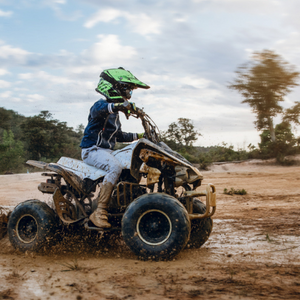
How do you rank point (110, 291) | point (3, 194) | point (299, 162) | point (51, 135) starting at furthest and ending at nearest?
point (51, 135), point (299, 162), point (3, 194), point (110, 291)

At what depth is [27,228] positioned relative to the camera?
5.55 m

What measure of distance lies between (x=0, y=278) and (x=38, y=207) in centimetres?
143

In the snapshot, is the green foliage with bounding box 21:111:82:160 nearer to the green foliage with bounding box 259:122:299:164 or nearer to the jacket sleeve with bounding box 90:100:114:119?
the green foliage with bounding box 259:122:299:164

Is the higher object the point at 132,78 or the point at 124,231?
the point at 132,78

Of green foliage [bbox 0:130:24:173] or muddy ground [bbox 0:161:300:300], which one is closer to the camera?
muddy ground [bbox 0:161:300:300]

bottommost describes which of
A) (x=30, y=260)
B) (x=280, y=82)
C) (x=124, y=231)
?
(x=30, y=260)

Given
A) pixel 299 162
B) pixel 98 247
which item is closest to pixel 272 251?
pixel 98 247

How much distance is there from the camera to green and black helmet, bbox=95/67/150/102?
5285 millimetres

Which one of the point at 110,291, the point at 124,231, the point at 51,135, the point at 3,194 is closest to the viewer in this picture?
the point at 110,291

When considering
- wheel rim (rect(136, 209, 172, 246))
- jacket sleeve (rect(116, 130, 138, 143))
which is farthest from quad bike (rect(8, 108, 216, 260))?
jacket sleeve (rect(116, 130, 138, 143))

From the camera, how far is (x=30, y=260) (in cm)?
509

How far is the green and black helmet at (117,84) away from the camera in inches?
208

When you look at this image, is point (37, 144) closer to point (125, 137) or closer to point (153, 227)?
point (125, 137)

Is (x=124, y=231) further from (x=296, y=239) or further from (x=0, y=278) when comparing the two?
(x=296, y=239)
